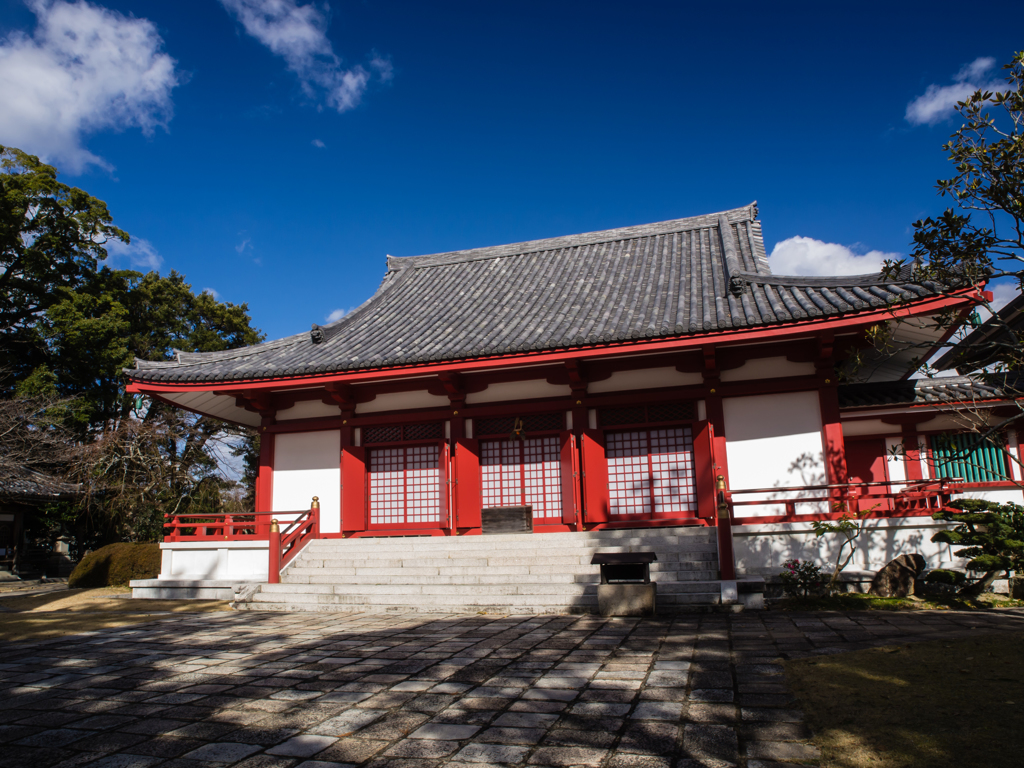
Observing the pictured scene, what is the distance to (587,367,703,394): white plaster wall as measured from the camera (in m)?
12.4

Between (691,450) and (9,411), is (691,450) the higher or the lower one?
the lower one

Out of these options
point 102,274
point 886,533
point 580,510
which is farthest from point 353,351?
point 102,274

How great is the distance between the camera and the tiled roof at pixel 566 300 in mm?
11234

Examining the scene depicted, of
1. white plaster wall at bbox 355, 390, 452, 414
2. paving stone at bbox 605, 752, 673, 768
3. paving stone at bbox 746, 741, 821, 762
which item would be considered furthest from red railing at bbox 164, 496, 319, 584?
A: paving stone at bbox 746, 741, 821, 762

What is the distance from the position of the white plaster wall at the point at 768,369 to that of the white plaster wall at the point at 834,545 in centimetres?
291

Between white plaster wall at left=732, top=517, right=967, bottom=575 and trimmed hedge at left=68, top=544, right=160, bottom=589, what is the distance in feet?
42.7

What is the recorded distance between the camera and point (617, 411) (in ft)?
42.1

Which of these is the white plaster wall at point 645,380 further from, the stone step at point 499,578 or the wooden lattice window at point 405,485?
the wooden lattice window at point 405,485

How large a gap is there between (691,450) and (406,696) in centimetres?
873

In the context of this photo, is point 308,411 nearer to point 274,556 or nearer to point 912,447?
point 274,556

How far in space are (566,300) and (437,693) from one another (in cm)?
1080

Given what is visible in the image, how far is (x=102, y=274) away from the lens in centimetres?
2811

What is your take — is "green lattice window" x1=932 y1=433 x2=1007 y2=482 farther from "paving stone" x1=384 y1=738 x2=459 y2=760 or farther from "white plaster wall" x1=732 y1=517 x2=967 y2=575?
"paving stone" x1=384 y1=738 x2=459 y2=760

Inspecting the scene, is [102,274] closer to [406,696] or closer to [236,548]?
[236,548]
